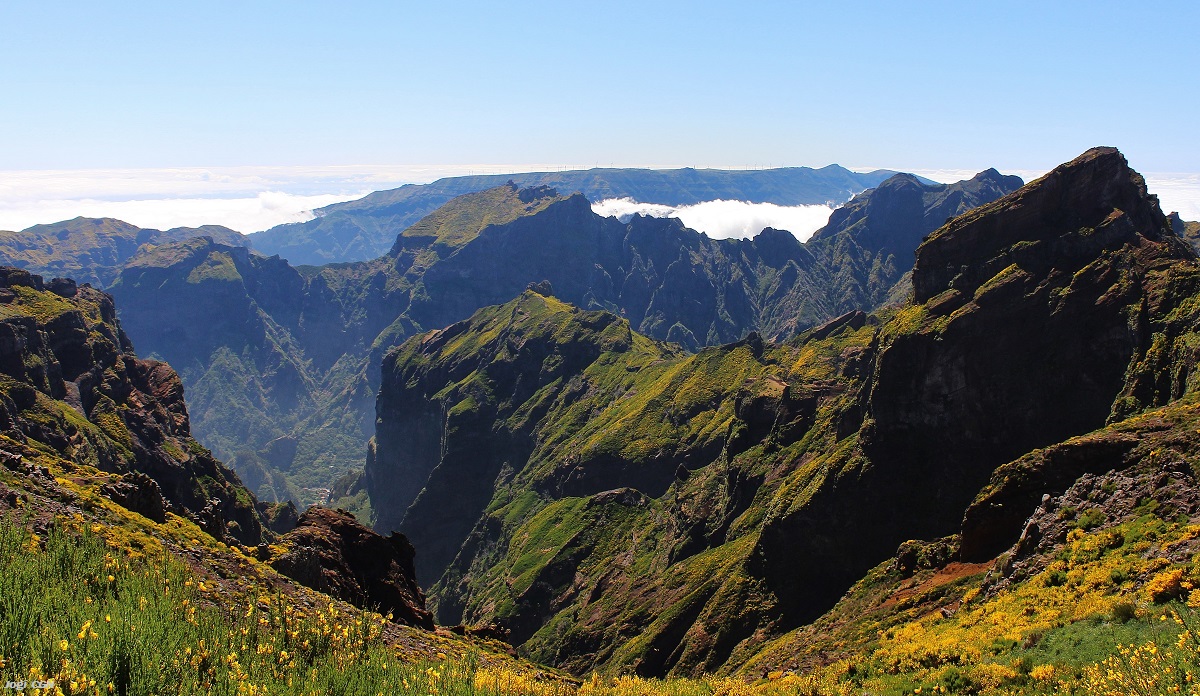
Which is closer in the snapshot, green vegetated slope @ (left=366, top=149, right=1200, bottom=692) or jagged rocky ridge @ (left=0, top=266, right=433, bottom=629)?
jagged rocky ridge @ (left=0, top=266, right=433, bottom=629)

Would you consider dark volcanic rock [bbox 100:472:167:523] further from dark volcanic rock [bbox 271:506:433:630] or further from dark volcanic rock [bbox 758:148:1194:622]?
dark volcanic rock [bbox 758:148:1194:622]

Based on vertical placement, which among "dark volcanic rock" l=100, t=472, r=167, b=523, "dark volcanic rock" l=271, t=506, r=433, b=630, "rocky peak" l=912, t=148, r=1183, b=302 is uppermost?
"rocky peak" l=912, t=148, r=1183, b=302

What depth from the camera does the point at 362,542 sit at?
65.8 meters

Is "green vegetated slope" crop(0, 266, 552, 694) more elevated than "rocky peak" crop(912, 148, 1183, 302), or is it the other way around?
"rocky peak" crop(912, 148, 1183, 302)

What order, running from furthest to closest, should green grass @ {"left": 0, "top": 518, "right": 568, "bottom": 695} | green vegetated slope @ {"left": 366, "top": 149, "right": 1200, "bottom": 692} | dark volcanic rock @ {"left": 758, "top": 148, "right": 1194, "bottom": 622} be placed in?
dark volcanic rock @ {"left": 758, "top": 148, "right": 1194, "bottom": 622}, green vegetated slope @ {"left": 366, "top": 149, "right": 1200, "bottom": 692}, green grass @ {"left": 0, "top": 518, "right": 568, "bottom": 695}

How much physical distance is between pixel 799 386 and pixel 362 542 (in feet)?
306

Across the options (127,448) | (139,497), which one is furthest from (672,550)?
(127,448)

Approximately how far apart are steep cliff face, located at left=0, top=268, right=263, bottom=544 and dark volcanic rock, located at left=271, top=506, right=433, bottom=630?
181ft

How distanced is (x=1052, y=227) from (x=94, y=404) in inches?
7162

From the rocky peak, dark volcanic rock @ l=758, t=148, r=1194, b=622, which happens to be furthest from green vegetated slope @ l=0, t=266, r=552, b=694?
the rocky peak

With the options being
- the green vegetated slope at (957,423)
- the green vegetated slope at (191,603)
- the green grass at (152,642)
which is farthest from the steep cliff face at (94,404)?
the green grass at (152,642)

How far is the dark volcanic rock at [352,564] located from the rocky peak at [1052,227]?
261 feet

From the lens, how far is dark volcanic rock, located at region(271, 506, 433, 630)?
166 ft

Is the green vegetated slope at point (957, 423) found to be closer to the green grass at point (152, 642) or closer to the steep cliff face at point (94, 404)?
the green grass at point (152, 642)
